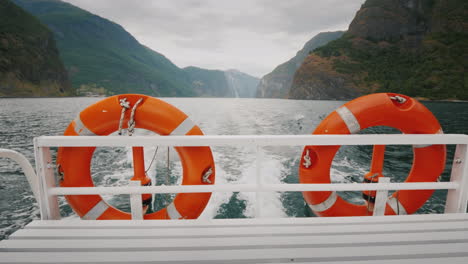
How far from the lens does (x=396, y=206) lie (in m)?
2.06

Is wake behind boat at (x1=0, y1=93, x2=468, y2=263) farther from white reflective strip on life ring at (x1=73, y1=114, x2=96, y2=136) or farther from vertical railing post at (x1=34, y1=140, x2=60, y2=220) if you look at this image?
white reflective strip on life ring at (x1=73, y1=114, x2=96, y2=136)

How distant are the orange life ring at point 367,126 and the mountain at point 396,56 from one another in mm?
54730

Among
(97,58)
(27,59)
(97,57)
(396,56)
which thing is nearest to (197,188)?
(27,59)

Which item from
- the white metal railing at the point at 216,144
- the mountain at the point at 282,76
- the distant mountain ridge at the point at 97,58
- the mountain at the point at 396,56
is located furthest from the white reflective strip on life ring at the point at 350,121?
the mountain at the point at 282,76

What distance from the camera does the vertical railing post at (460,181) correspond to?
1511mm

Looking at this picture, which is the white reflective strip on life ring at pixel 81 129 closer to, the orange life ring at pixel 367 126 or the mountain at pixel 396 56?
the orange life ring at pixel 367 126

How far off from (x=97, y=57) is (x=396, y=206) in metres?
160

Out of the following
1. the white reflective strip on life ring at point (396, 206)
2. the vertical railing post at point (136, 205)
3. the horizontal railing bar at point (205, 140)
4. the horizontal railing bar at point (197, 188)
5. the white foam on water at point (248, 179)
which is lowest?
the white foam on water at point (248, 179)

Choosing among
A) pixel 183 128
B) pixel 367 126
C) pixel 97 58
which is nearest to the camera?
pixel 183 128

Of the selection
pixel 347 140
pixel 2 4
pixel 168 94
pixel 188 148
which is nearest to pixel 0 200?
pixel 188 148

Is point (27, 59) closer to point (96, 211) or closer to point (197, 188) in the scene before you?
point (96, 211)

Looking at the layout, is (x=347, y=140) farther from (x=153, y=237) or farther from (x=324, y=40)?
(x=324, y=40)

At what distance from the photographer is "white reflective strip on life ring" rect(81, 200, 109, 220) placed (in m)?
1.80

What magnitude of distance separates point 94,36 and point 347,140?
210 m
